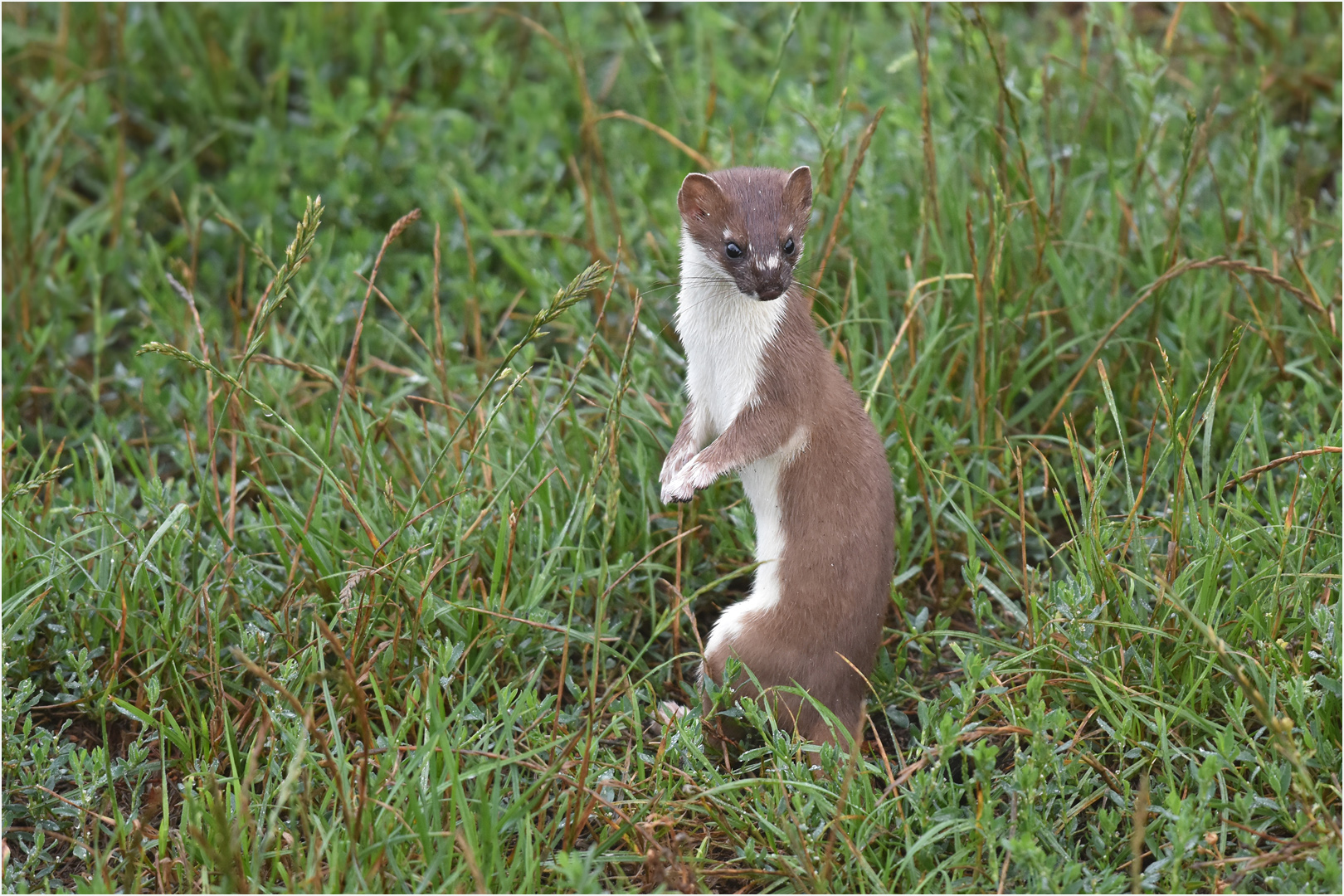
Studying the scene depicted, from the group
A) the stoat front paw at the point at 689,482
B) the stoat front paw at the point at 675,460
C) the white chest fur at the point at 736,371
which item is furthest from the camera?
the stoat front paw at the point at 675,460

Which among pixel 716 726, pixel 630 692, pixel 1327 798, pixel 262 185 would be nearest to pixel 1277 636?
pixel 1327 798

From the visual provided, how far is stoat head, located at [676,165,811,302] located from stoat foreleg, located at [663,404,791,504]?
37 cm

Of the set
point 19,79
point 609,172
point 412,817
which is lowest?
point 412,817

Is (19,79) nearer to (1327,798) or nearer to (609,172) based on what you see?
(609,172)

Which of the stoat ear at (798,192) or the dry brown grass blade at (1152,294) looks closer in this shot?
the stoat ear at (798,192)

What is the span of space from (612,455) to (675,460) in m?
1.01

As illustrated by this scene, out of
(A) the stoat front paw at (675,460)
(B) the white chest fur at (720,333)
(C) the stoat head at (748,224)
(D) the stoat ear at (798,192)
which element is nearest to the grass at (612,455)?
(A) the stoat front paw at (675,460)

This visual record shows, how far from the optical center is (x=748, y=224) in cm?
390

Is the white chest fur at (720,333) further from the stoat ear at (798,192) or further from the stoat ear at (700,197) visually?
the stoat ear at (798,192)

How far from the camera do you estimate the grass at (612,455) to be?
3473 mm

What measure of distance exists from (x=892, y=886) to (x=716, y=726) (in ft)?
2.46

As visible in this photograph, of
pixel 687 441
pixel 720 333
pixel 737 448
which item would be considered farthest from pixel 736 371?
pixel 687 441

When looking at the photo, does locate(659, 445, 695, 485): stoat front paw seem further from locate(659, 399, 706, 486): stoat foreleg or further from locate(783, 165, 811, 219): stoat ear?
locate(783, 165, 811, 219): stoat ear

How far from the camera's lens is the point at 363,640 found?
3.83m
